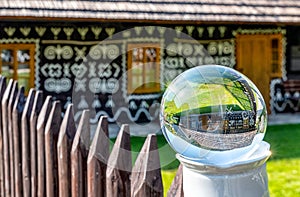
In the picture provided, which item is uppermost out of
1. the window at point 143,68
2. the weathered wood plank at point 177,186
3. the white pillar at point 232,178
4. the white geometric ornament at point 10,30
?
the white geometric ornament at point 10,30

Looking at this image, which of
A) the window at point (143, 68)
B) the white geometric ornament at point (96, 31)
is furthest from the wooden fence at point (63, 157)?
the window at point (143, 68)

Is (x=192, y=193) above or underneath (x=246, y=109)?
underneath

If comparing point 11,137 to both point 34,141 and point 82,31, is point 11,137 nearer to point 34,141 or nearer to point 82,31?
point 34,141

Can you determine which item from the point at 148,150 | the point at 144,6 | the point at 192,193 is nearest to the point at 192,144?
the point at 192,193

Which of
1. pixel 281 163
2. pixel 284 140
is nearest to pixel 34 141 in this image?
pixel 281 163

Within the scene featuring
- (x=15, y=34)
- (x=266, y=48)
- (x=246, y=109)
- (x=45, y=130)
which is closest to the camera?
(x=246, y=109)

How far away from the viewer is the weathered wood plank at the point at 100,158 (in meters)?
2.25

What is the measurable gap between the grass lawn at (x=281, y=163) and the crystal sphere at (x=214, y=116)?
11.2 ft

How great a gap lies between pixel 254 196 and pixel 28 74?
10.8 meters

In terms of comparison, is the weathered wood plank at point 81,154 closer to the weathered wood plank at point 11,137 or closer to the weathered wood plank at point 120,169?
the weathered wood plank at point 120,169

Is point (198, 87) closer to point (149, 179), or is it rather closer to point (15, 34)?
point (149, 179)

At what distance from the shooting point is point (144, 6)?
11625 millimetres

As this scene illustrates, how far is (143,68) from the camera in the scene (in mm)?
12656

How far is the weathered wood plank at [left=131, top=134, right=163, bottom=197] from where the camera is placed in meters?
1.91
